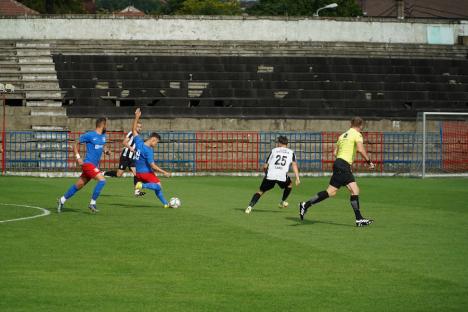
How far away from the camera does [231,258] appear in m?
14.8

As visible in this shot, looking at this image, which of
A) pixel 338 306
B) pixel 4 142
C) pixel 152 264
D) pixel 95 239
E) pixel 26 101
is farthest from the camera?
pixel 26 101

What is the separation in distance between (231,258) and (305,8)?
10011cm

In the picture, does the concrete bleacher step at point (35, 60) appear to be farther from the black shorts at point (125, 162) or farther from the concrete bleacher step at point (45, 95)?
the black shorts at point (125, 162)

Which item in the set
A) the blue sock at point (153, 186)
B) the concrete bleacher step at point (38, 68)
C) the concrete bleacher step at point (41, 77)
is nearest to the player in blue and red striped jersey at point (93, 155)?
the blue sock at point (153, 186)

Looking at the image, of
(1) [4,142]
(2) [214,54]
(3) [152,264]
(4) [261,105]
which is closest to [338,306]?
(3) [152,264]

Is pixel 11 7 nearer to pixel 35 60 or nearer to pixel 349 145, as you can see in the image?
pixel 35 60

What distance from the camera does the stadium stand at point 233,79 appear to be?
4531 centimetres

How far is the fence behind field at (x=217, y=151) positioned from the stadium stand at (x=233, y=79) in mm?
2631

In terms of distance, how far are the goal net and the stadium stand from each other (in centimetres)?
348

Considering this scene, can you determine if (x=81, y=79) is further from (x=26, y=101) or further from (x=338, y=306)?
(x=338, y=306)

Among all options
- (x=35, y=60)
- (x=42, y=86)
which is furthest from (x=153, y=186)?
(x=35, y=60)

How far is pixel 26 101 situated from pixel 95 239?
96.4 ft

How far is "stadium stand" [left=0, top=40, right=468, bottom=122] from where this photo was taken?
4531 cm

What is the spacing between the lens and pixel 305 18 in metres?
52.8
